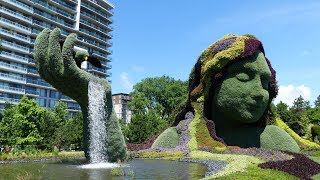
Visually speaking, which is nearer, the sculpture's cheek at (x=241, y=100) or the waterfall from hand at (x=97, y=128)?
the waterfall from hand at (x=97, y=128)

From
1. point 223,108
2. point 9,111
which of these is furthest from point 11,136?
point 223,108

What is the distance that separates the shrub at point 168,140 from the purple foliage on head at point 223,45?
5871 millimetres

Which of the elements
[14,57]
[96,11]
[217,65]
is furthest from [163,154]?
[96,11]

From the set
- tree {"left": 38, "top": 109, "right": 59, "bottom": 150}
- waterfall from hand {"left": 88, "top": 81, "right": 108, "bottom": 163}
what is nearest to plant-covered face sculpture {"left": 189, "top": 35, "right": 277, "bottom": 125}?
waterfall from hand {"left": 88, "top": 81, "right": 108, "bottom": 163}

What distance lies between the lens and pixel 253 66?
25.1 m

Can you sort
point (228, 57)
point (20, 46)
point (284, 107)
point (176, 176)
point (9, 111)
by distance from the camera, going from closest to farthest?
point (176, 176), point (228, 57), point (9, 111), point (284, 107), point (20, 46)

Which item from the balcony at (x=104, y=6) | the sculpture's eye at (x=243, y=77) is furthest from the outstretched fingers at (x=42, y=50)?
the balcony at (x=104, y=6)

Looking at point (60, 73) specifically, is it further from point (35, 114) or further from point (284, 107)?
point (284, 107)

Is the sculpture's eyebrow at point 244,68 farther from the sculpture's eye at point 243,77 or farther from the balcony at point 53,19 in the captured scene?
the balcony at point 53,19

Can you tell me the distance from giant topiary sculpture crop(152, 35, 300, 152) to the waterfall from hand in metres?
8.19

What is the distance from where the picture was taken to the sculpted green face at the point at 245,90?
81.4 feet

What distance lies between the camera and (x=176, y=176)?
1284 centimetres

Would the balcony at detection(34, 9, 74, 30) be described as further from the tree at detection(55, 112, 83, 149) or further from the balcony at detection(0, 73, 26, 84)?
the tree at detection(55, 112, 83, 149)

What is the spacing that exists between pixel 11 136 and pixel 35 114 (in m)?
2.85
